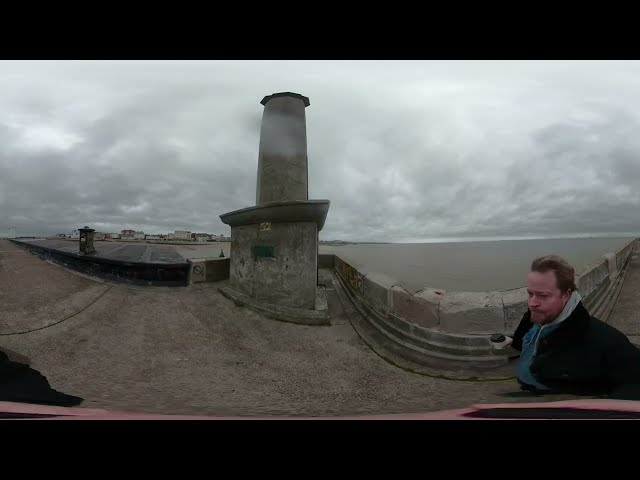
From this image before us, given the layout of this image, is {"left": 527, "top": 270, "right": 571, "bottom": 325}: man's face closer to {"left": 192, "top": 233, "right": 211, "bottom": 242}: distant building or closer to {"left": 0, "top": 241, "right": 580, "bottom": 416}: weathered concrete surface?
{"left": 0, "top": 241, "right": 580, "bottom": 416}: weathered concrete surface

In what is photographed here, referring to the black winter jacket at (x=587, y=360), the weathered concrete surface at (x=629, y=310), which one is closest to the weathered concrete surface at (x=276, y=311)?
the black winter jacket at (x=587, y=360)

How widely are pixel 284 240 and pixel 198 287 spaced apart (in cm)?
66

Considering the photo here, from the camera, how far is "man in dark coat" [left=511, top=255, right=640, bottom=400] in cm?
79

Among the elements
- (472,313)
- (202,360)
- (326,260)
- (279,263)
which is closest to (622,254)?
(472,313)

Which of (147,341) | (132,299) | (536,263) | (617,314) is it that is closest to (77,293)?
(132,299)

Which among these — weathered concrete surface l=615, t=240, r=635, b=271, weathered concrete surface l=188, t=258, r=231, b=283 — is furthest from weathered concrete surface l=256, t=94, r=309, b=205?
weathered concrete surface l=615, t=240, r=635, b=271

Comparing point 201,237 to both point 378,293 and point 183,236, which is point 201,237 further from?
point 378,293

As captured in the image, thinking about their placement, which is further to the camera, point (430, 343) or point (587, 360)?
point (430, 343)

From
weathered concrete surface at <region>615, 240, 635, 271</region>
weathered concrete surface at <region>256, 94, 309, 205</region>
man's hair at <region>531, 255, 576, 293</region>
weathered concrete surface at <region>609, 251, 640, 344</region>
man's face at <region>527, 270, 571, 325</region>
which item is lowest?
weathered concrete surface at <region>609, 251, 640, 344</region>

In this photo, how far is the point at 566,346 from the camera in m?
0.88

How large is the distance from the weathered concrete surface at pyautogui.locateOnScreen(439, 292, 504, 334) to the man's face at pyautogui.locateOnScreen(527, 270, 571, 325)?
0.46 feet

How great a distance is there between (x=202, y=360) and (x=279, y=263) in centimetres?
84

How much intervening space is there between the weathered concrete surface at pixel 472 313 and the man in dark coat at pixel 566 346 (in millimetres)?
92

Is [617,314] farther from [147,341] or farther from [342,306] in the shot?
[147,341]
